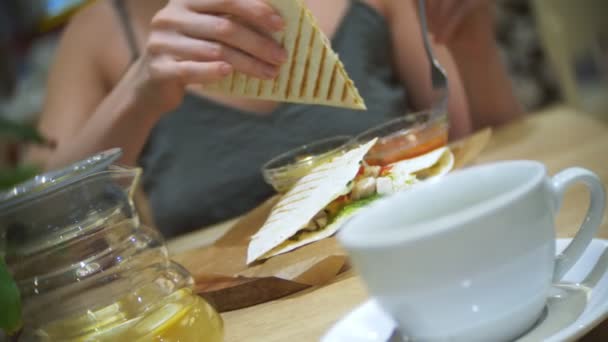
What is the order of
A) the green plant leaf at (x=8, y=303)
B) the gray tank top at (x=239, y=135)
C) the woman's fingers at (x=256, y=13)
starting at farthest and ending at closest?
the gray tank top at (x=239, y=135)
the woman's fingers at (x=256, y=13)
the green plant leaf at (x=8, y=303)

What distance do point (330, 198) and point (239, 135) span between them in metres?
0.41

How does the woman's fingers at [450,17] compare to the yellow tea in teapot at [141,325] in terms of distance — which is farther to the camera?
the woman's fingers at [450,17]

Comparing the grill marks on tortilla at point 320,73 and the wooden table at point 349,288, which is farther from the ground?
the grill marks on tortilla at point 320,73

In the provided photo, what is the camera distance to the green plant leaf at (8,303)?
48 centimetres

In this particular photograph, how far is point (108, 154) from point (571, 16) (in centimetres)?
222

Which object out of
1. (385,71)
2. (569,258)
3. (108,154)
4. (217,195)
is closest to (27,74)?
(217,195)

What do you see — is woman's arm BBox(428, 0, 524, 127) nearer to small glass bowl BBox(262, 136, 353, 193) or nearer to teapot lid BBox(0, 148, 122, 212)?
small glass bowl BBox(262, 136, 353, 193)

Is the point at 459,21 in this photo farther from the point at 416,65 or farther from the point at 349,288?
the point at 349,288

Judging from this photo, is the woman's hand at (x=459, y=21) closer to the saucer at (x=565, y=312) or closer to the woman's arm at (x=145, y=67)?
the woman's arm at (x=145, y=67)

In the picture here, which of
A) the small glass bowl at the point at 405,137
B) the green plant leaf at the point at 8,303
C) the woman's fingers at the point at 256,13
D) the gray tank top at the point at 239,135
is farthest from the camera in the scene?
the gray tank top at the point at 239,135

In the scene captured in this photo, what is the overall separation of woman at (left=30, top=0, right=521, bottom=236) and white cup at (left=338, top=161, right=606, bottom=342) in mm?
310

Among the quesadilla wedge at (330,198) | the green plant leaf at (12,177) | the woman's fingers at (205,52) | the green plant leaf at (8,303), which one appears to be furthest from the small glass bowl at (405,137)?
the green plant leaf at (12,177)

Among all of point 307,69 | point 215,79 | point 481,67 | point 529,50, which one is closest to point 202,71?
point 215,79

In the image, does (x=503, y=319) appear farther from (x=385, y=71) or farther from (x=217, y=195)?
(x=217, y=195)
